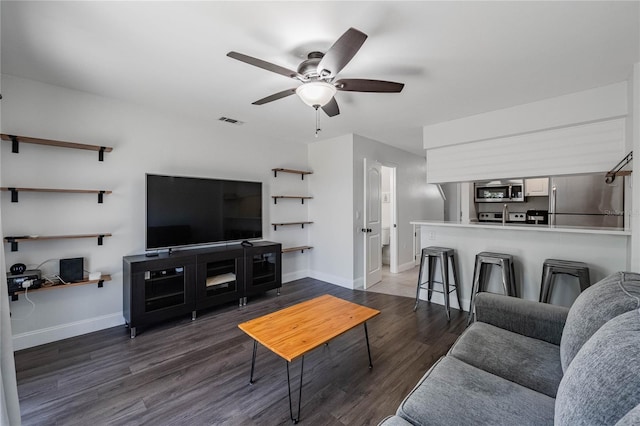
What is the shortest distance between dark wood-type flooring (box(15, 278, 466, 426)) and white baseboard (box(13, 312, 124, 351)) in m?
0.08

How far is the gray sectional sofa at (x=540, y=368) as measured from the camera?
784mm

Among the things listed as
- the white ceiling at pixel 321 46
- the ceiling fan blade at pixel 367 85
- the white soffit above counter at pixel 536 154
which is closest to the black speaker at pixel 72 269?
the white ceiling at pixel 321 46

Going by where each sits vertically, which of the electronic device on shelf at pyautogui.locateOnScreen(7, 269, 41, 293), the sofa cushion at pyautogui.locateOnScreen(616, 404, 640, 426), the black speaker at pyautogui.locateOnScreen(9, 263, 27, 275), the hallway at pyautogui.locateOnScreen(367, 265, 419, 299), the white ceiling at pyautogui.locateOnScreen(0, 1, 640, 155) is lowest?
the hallway at pyautogui.locateOnScreen(367, 265, 419, 299)

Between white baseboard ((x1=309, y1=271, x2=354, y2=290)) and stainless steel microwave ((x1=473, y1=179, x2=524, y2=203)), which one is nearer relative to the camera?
white baseboard ((x1=309, y1=271, x2=354, y2=290))

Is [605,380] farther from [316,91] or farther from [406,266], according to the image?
[406,266]

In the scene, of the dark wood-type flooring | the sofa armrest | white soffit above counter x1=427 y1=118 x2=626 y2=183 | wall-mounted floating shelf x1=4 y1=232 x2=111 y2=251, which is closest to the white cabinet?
white soffit above counter x1=427 y1=118 x2=626 y2=183

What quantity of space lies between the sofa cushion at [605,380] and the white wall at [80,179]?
3.66 m

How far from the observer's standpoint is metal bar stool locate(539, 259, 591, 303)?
2.47 metres

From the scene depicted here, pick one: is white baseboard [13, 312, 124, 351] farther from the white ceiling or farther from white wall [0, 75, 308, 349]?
the white ceiling

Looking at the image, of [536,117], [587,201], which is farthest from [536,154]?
[587,201]

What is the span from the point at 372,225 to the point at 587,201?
125 inches

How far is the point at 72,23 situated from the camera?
5.60ft

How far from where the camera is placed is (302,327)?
1.98m

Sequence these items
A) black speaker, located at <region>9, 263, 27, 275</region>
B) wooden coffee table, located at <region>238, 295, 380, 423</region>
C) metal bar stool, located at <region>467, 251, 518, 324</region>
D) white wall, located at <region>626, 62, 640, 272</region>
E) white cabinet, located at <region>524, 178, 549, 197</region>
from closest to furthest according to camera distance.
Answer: wooden coffee table, located at <region>238, 295, 380, 423</region>
white wall, located at <region>626, 62, 640, 272</region>
black speaker, located at <region>9, 263, 27, 275</region>
metal bar stool, located at <region>467, 251, 518, 324</region>
white cabinet, located at <region>524, 178, 549, 197</region>
